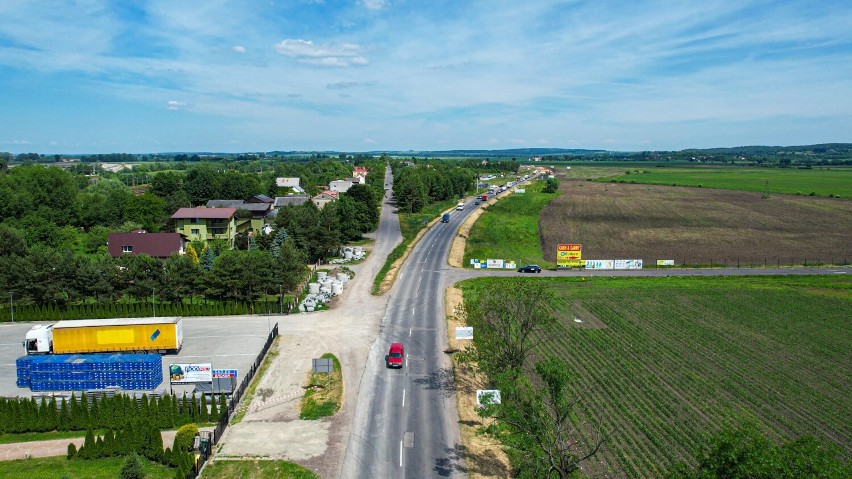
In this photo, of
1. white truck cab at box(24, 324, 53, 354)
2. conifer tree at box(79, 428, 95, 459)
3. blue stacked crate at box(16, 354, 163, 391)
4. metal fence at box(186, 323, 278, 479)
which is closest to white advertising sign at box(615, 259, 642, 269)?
metal fence at box(186, 323, 278, 479)

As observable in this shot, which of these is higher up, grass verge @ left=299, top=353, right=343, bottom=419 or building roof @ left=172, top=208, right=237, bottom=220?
building roof @ left=172, top=208, right=237, bottom=220

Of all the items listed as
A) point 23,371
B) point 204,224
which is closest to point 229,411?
point 23,371

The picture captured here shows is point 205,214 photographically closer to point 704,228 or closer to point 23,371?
point 23,371

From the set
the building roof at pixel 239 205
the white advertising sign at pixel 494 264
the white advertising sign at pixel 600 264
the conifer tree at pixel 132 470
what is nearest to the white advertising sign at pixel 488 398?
the conifer tree at pixel 132 470

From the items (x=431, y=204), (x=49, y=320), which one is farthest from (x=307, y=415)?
(x=431, y=204)

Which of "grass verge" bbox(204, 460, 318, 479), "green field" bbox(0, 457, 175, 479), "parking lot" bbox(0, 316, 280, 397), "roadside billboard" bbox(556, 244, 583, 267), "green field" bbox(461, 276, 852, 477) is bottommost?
"green field" bbox(0, 457, 175, 479)

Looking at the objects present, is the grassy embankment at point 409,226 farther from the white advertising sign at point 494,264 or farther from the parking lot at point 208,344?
the parking lot at point 208,344

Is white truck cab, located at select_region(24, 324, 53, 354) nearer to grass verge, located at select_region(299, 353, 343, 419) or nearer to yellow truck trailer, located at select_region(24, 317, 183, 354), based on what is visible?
yellow truck trailer, located at select_region(24, 317, 183, 354)
